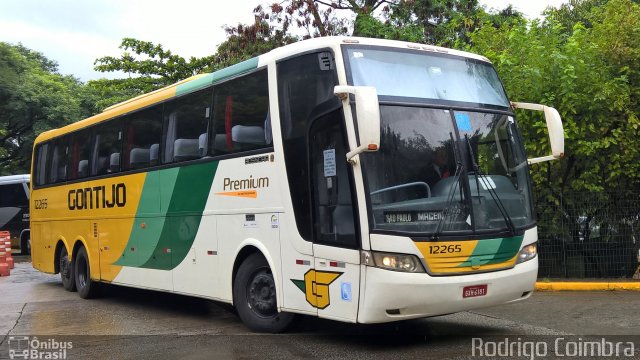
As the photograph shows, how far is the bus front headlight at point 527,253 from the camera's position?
6.82 m

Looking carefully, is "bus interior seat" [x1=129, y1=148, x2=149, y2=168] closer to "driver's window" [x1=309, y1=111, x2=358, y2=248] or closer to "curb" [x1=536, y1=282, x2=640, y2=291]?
"driver's window" [x1=309, y1=111, x2=358, y2=248]

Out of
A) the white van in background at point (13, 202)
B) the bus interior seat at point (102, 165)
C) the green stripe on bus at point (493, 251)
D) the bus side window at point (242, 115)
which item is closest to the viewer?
the green stripe on bus at point (493, 251)

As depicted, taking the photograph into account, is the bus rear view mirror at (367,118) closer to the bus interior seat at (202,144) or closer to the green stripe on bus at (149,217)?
the bus interior seat at (202,144)

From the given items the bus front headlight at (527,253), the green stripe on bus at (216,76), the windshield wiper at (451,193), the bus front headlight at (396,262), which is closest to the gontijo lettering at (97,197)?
the green stripe on bus at (216,76)

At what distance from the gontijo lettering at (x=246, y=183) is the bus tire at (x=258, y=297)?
0.84 m

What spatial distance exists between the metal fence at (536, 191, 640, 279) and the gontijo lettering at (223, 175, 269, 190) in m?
6.58

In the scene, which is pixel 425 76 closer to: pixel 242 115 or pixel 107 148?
pixel 242 115

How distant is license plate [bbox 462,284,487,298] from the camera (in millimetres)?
6266

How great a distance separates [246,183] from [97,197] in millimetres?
4773

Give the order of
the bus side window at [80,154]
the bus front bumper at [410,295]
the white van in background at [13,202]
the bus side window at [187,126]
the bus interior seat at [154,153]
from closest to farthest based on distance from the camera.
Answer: the bus front bumper at [410,295], the bus side window at [187,126], the bus interior seat at [154,153], the bus side window at [80,154], the white van in background at [13,202]

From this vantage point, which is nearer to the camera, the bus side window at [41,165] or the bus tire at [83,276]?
the bus tire at [83,276]

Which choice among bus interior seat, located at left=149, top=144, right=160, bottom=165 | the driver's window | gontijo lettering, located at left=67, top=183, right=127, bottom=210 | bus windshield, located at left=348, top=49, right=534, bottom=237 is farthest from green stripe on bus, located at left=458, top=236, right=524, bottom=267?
gontijo lettering, located at left=67, top=183, right=127, bottom=210

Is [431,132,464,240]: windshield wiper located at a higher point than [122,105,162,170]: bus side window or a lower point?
lower

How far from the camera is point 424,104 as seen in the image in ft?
21.5
